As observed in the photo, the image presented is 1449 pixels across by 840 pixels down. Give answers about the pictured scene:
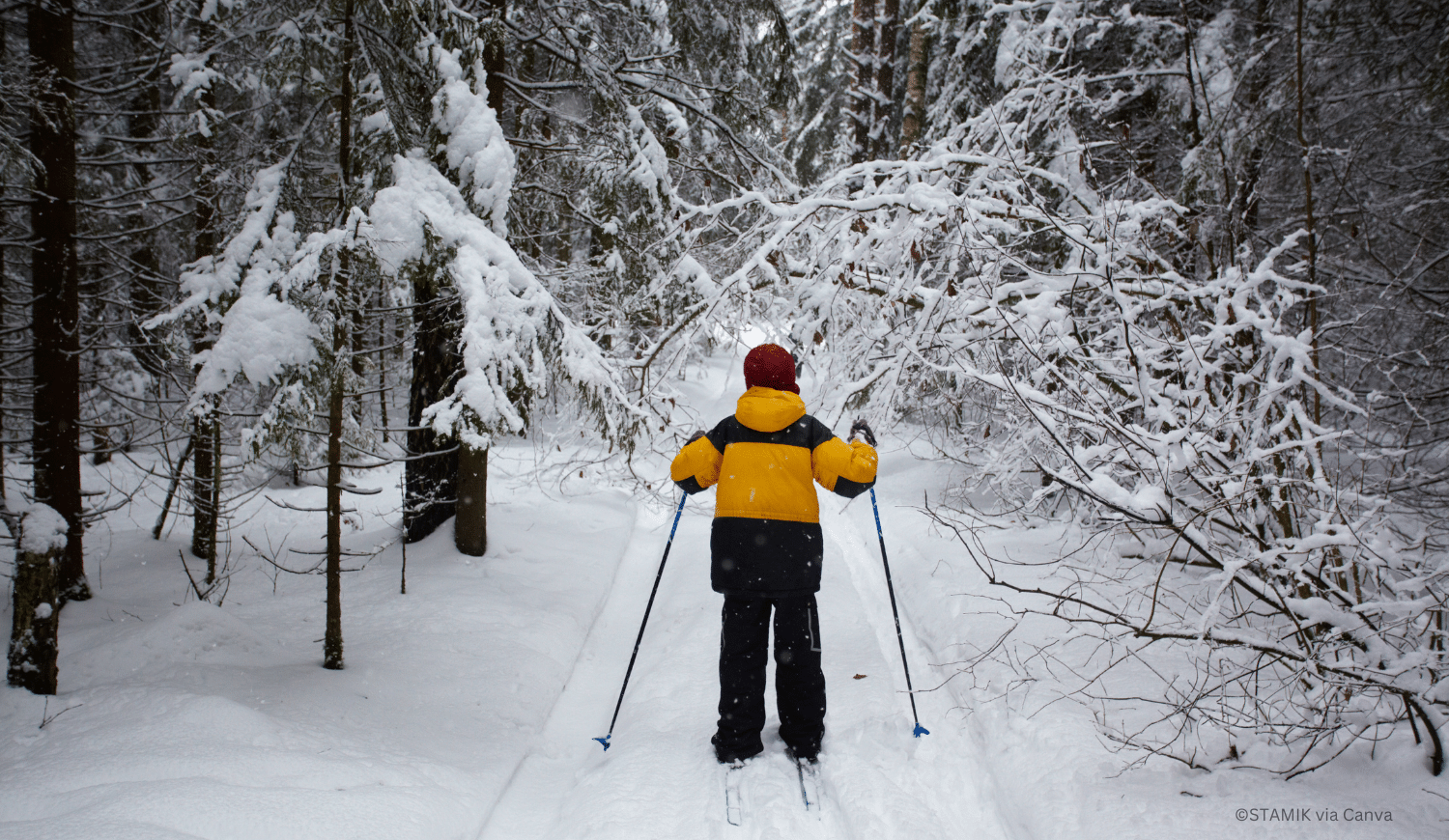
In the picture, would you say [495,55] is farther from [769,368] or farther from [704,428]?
[769,368]

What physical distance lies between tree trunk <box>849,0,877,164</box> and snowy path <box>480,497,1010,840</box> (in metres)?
8.91

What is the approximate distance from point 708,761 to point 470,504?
436 centimetres

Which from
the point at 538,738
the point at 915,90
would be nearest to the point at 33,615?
the point at 538,738

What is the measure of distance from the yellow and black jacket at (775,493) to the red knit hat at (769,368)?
0.07m

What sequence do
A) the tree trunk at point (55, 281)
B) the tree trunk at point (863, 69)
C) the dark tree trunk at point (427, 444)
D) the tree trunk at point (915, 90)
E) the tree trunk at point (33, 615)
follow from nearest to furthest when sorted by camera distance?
the tree trunk at point (33, 615), the tree trunk at point (55, 281), the dark tree trunk at point (427, 444), the tree trunk at point (915, 90), the tree trunk at point (863, 69)

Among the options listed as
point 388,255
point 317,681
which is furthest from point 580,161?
point 317,681

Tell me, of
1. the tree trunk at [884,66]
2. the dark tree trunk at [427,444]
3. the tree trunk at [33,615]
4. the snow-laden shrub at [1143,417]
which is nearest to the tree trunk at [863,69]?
the tree trunk at [884,66]

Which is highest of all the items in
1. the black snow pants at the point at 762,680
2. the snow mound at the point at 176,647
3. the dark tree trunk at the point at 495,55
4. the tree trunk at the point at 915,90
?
the tree trunk at the point at 915,90

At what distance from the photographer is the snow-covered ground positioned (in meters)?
2.84

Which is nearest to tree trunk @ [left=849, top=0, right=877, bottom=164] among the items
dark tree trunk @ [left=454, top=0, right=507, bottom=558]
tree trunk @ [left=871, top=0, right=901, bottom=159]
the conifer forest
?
tree trunk @ [left=871, top=0, right=901, bottom=159]

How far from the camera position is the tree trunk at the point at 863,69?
11.2 meters

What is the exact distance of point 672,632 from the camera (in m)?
5.54

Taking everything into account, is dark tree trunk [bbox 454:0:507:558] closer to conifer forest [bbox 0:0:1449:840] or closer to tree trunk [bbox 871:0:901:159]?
conifer forest [bbox 0:0:1449:840]

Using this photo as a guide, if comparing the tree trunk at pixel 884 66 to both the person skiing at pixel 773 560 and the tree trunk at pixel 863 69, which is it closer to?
the tree trunk at pixel 863 69
